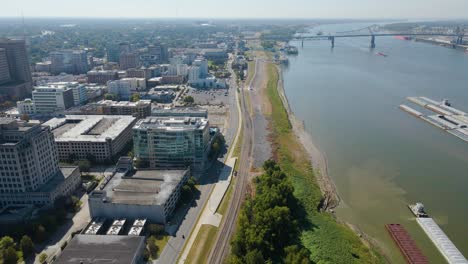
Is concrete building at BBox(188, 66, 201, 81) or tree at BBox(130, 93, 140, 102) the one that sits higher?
concrete building at BBox(188, 66, 201, 81)

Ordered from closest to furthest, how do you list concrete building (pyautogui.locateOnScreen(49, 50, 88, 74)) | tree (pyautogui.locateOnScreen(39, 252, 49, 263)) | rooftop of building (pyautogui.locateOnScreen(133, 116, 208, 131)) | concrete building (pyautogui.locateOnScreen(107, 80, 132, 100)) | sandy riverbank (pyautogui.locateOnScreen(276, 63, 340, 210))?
tree (pyautogui.locateOnScreen(39, 252, 49, 263)) < sandy riverbank (pyautogui.locateOnScreen(276, 63, 340, 210)) < rooftop of building (pyautogui.locateOnScreen(133, 116, 208, 131)) < concrete building (pyautogui.locateOnScreen(107, 80, 132, 100)) < concrete building (pyautogui.locateOnScreen(49, 50, 88, 74))

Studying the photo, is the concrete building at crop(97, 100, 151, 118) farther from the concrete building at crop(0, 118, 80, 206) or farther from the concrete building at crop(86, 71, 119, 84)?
the concrete building at crop(86, 71, 119, 84)

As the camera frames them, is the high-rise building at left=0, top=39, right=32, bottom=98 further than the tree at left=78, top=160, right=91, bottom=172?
Yes

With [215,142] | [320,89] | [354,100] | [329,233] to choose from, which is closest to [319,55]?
[320,89]

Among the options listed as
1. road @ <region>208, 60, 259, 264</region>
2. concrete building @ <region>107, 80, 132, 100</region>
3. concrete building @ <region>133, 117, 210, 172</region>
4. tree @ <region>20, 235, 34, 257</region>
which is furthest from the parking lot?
tree @ <region>20, 235, 34, 257</region>

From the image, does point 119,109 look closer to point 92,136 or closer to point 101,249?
point 92,136

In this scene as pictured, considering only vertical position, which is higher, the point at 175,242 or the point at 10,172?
the point at 10,172

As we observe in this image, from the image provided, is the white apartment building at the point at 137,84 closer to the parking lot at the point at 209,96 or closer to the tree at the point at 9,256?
the parking lot at the point at 209,96

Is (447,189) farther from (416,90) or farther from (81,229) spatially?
(416,90)
